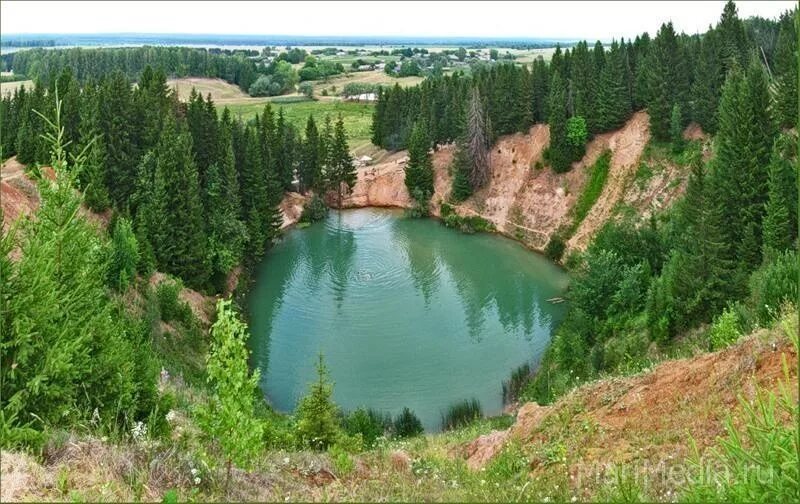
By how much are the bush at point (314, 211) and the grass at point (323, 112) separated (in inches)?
993

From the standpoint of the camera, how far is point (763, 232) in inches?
1170

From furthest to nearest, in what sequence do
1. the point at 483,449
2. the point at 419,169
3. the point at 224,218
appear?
the point at 419,169 < the point at 224,218 < the point at 483,449

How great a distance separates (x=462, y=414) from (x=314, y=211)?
35.8m

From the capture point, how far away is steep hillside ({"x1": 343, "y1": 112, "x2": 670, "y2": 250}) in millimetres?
53750

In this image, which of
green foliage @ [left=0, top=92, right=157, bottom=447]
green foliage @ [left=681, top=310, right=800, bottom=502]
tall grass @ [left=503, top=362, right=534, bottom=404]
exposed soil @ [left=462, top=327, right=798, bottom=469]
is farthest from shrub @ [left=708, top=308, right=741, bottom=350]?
green foliage @ [left=0, top=92, right=157, bottom=447]

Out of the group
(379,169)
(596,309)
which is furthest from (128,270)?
(379,169)

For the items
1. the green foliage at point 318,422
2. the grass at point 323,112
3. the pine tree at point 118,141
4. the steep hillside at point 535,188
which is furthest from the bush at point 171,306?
the grass at point 323,112

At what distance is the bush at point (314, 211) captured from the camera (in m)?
60.5

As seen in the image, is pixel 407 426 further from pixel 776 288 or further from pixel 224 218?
pixel 224 218

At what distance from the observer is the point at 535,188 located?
58594 mm

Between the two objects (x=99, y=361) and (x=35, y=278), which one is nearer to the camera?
(x=35, y=278)

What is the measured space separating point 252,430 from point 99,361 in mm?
4997

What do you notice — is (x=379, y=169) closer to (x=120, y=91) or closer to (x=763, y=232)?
(x=120, y=91)

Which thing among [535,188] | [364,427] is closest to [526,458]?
[364,427]
